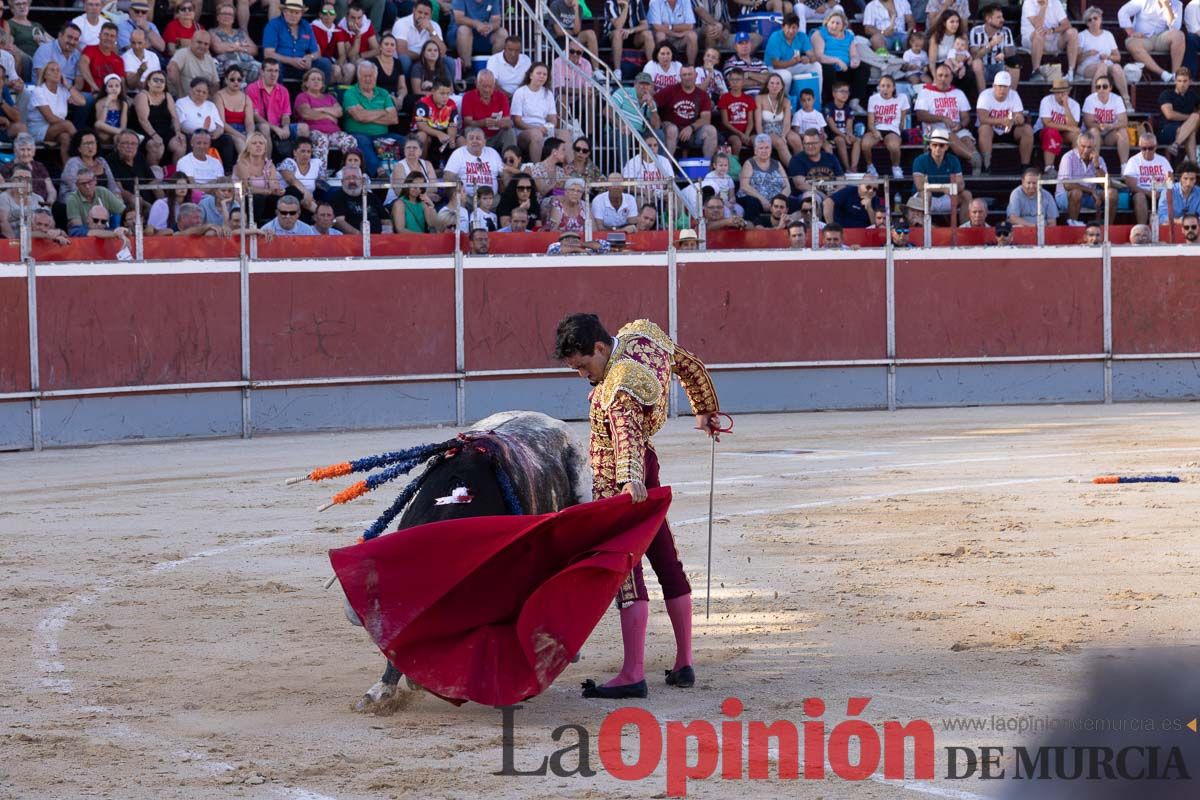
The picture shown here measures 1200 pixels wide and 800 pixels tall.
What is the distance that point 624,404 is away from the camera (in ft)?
17.7

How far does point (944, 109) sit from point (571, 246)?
494cm

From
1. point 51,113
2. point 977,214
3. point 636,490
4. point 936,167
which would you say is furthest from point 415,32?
point 636,490

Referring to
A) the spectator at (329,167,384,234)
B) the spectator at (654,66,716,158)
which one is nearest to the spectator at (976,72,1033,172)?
the spectator at (654,66,716,158)

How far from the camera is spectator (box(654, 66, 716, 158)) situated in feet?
52.5

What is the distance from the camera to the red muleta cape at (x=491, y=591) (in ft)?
17.0

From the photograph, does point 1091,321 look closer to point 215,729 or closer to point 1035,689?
point 1035,689

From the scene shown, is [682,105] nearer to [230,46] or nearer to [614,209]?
[614,209]

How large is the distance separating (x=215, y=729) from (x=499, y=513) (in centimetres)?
105

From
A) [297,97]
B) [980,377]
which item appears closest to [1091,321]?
[980,377]

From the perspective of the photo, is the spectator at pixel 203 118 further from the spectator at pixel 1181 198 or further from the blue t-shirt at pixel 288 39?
the spectator at pixel 1181 198

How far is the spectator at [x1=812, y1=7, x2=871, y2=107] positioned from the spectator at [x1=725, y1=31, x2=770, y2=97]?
60cm

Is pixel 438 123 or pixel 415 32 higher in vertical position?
pixel 415 32

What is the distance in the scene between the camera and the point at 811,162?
51.6ft

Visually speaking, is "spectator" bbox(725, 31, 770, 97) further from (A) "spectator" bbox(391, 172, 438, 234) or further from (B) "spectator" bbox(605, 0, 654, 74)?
(A) "spectator" bbox(391, 172, 438, 234)
